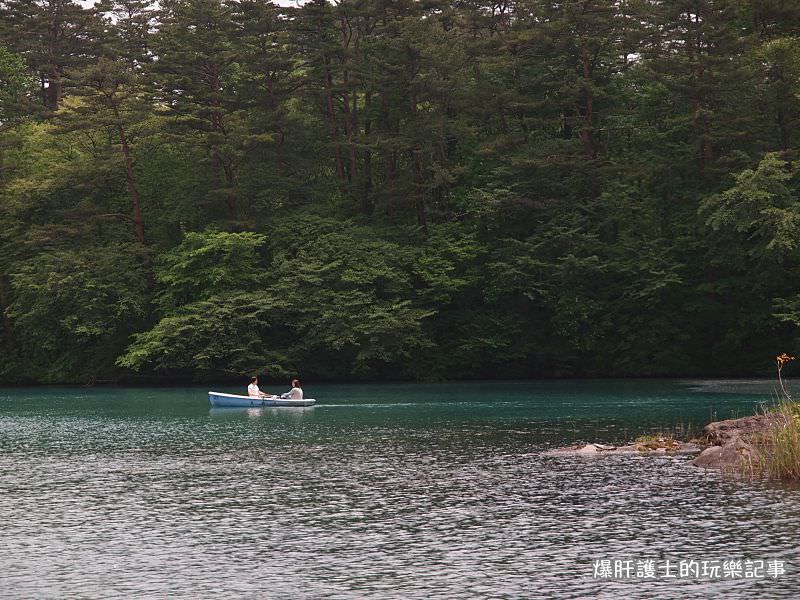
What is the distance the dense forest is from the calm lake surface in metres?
25.4

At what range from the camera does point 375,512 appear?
2631cm

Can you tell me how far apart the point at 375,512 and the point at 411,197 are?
184 feet

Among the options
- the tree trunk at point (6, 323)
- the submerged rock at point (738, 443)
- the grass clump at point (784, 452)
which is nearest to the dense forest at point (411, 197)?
the tree trunk at point (6, 323)

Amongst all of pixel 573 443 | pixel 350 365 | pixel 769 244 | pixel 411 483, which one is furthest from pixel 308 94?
pixel 411 483

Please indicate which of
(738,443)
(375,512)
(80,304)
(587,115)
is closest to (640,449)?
(738,443)

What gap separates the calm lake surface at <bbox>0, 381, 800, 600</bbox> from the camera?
19797mm

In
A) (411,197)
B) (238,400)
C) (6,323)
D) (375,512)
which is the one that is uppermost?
(411,197)

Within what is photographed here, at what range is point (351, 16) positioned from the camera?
83.8 m

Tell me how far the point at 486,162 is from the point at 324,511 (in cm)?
5862

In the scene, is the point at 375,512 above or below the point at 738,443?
below

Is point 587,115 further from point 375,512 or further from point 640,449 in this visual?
point 375,512

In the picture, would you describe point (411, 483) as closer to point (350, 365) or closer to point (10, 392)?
point (350, 365)

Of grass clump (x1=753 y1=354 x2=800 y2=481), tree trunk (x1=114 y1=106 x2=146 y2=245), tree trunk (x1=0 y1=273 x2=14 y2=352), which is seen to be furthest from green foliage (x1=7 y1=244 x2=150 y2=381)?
grass clump (x1=753 y1=354 x2=800 y2=481)

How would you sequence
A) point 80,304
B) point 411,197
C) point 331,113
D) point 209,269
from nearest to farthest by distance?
point 209,269, point 80,304, point 411,197, point 331,113
